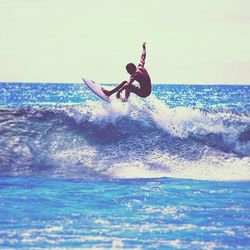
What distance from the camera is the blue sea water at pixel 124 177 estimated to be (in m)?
6.19

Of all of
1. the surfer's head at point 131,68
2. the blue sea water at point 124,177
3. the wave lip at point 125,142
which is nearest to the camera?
the blue sea water at point 124,177

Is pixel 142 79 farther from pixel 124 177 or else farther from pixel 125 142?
pixel 124 177

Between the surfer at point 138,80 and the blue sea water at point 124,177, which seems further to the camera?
the surfer at point 138,80

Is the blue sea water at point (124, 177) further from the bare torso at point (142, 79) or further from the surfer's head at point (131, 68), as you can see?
the surfer's head at point (131, 68)

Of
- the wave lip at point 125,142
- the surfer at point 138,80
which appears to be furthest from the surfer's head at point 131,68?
the wave lip at point 125,142

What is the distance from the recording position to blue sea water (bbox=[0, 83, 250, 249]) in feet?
20.3

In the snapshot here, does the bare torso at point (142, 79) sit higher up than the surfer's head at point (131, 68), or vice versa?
the surfer's head at point (131, 68)

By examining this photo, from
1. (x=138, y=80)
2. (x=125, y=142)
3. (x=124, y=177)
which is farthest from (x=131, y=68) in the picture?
(x=124, y=177)

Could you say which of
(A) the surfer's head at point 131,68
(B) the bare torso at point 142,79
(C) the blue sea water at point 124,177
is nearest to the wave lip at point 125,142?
(C) the blue sea water at point 124,177

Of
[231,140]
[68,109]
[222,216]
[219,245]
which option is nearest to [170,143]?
[231,140]

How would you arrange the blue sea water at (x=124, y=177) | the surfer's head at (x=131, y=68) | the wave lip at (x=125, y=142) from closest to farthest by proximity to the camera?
the blue sea water at (x=124, y=177) → the wave lip at (x=125, y=142) → the surfer's head at (x=131, y=68)

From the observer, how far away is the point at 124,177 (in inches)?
386

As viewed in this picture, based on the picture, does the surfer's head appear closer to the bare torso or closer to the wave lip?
the bare torso

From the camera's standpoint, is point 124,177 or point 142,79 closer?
point 124,177
